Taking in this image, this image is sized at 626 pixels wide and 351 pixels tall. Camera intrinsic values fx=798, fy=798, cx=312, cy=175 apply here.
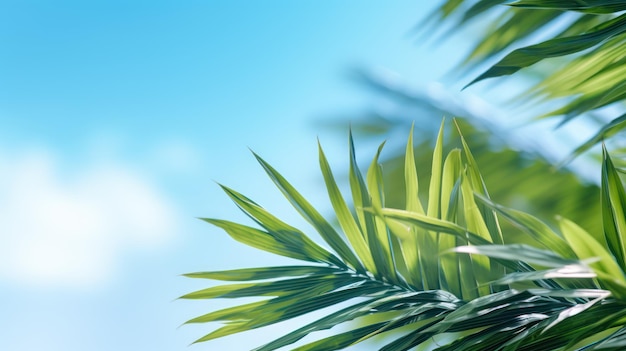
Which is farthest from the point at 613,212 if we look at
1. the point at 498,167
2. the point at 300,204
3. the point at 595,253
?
the point at 498,167

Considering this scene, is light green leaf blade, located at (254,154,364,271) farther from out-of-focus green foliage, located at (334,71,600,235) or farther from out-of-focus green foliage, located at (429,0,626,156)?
out-of-focus green foliage, located at (334,71,600,235)

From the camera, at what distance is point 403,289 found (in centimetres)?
55

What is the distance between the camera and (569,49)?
53 cm

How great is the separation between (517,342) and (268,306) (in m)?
0.17

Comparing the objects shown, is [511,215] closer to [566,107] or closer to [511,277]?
[511,277]

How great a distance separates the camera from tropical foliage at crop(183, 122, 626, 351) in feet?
1.46

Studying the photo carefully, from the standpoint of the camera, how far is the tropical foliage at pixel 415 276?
44cm

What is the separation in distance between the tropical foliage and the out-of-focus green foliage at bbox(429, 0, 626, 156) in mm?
74

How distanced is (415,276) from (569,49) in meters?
0.18

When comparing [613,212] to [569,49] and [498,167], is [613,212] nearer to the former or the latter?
[569,49]

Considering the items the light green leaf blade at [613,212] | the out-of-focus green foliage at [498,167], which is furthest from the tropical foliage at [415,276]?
the out-of-focus green foliage at [498,167]

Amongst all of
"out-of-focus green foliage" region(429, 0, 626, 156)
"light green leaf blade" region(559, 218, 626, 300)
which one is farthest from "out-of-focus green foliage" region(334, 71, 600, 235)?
"light green leaf blade" region(559, 218, 626, 300)

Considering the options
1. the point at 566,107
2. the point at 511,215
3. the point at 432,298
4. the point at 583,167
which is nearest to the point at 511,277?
the point at 511,215

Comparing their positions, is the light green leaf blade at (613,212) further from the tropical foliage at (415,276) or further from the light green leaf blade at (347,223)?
the light green leaf blade at (347,223)
